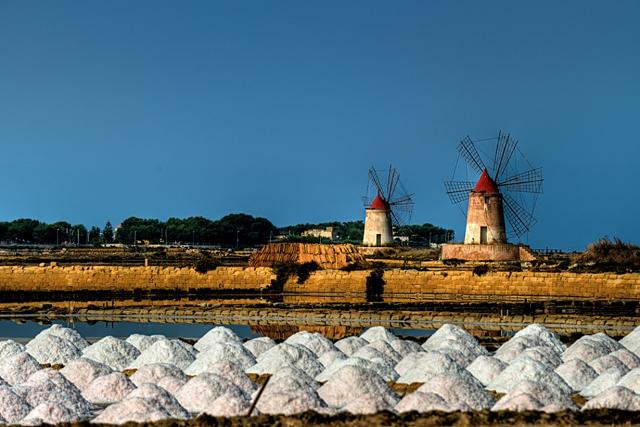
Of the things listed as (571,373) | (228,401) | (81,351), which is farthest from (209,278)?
(228,401)

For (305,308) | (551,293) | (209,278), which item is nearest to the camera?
(305,308)

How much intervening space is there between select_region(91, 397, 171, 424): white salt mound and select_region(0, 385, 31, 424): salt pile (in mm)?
820

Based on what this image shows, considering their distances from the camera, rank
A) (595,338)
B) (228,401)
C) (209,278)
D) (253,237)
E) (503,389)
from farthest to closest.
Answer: (253,237)
(209,278)
(595,338)
(503,389)
(228,401)

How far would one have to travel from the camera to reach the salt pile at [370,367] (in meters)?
13.8

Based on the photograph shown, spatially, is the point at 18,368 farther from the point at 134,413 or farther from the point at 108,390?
the point at 134,413

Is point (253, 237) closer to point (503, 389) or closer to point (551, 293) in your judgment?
point (551, 293)

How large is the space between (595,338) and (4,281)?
72.1 feet

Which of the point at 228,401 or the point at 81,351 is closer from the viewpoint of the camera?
the point at 228,401

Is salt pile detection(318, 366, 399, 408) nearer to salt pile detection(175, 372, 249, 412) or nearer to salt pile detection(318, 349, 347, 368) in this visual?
salt pile detection(175, 372, 249, 412)

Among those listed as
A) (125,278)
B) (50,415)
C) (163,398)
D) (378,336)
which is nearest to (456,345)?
(378,336)

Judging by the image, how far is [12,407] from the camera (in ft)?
34.6

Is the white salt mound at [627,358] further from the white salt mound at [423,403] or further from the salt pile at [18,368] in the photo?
the salt pile at [18,368]

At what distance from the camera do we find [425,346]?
672 inches

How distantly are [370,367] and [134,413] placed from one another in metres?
4.47
